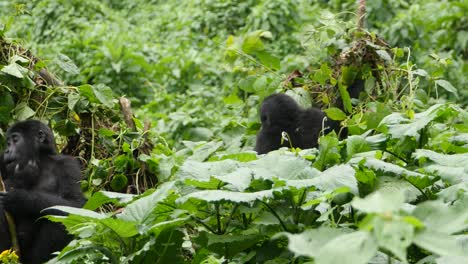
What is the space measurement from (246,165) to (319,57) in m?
4.21

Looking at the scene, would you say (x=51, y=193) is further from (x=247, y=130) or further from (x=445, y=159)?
(x=445, y=159)

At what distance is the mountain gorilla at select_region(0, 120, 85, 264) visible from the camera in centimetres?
514

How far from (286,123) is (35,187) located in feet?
7.21

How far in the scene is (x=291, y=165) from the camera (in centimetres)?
347

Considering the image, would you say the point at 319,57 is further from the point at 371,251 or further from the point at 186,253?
the point at 371,251

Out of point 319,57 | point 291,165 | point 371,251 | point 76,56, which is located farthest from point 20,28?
point 371,251

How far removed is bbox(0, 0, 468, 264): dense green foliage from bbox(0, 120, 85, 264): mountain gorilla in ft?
0.89

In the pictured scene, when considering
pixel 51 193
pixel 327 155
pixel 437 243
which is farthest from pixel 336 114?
pixel 437 243

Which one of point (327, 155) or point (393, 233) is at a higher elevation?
point (393, 233)

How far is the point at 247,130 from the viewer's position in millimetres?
7496

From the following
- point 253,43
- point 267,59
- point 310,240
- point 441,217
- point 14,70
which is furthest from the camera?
point 267,59

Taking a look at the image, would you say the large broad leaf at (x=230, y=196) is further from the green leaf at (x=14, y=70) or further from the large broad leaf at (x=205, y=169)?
the green leaf at (x=14, y=70)

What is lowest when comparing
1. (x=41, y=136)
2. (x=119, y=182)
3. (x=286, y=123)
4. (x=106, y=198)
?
(x=286, y=123)

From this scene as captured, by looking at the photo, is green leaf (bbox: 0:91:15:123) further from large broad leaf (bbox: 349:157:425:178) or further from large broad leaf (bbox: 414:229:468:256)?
large broad leaf (bbox: 414:229:468:256)
